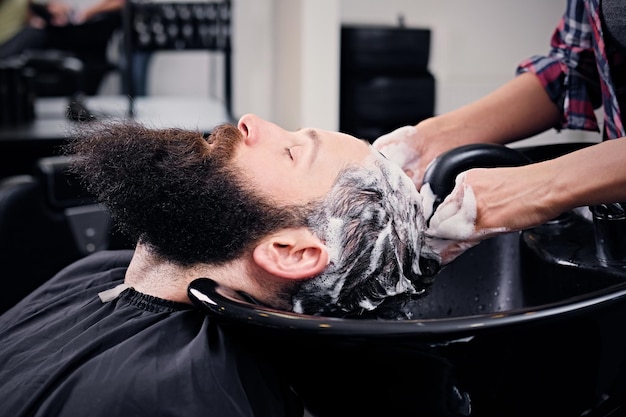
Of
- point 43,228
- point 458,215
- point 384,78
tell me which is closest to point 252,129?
point 458,215

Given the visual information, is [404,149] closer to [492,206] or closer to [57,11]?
[492,206]

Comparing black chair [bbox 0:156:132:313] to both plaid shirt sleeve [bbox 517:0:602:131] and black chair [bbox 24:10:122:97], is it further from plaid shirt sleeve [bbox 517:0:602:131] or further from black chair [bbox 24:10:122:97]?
black chair [bbox 24:10:122:97]

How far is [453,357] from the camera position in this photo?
2.61ft

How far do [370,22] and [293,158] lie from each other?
314 centimetres

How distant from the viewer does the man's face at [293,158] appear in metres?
0.99

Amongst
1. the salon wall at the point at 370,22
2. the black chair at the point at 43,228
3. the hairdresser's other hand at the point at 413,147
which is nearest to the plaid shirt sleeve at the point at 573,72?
the hairdresser's other hand at the point at 413,147

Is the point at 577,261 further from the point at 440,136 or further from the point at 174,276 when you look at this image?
the point at 174,276

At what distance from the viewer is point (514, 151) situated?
4.04 ft

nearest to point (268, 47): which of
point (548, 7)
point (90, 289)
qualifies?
point (548, 7)

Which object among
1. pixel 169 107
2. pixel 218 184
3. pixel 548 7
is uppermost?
pixel 548 7

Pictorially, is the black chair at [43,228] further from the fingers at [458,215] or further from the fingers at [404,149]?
the fingers at [458,215]

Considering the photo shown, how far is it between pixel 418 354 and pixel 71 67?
4.62 meters

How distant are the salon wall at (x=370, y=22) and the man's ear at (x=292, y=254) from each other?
2.74 metres

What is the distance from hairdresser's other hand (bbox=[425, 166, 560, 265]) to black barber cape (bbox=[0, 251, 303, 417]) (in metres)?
0.35
